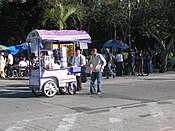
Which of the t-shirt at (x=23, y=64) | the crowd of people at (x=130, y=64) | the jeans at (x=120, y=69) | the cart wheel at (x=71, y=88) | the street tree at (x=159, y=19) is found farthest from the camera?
the street tree at (x=159, y=19)

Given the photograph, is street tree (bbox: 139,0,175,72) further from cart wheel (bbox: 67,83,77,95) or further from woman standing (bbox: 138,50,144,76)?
cart wheel (bbox: 67,83,77,95)

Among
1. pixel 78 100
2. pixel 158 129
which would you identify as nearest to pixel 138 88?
pixel 78 100

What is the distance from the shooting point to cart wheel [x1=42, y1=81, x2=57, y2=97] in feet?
44.6

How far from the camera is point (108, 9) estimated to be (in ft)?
94.2

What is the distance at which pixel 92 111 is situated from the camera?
34.5 ft

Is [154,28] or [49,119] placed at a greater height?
[154,28]

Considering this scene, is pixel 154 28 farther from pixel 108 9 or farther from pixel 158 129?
pixel 158 129

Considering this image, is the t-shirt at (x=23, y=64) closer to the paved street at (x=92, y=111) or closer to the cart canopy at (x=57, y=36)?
the paved street at (x=92, y=111)

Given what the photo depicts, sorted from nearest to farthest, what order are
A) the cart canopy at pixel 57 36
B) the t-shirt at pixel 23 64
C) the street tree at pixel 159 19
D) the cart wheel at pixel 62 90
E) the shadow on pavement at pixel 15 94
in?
1. the cart canopy at pixel 57 36
2. the shadow on pavement at pixel 15 94
3. the cart wheel at pixel 62 90
4. the t-shirt at pixel 23 64
5. the street tree at pixel 159 19

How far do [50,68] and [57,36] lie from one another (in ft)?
4.00

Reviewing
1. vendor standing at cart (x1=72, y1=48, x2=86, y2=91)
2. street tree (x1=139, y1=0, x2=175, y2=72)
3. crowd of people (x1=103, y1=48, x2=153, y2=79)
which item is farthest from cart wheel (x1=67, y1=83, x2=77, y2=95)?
street tree (x1=139, y1=0, x2=175, y2=72)

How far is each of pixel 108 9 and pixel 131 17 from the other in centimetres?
188

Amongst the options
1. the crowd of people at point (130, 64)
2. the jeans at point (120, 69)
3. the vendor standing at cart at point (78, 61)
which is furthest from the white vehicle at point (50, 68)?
the jeans at point (120, 69)

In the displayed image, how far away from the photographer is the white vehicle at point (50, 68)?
13.6 m
